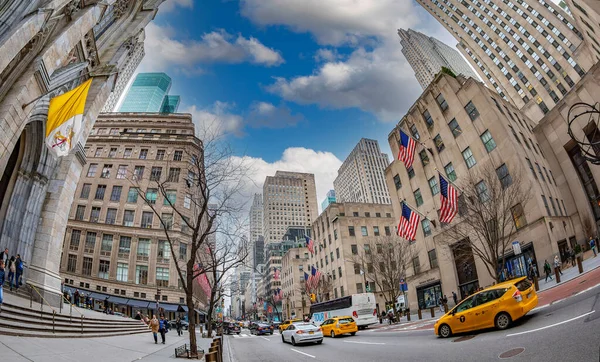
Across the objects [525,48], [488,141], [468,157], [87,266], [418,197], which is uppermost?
[525,48]

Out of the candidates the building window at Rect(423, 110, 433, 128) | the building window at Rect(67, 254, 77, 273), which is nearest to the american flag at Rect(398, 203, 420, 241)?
the building window at Rect(423, 110, 433, 128)

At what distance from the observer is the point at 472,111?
104 feet

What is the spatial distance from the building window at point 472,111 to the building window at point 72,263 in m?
56.1

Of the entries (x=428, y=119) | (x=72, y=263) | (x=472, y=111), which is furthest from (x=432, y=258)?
(x=72, y=263)

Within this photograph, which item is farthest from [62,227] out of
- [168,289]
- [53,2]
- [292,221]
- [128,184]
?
[292,221]

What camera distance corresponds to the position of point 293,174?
191250 mm

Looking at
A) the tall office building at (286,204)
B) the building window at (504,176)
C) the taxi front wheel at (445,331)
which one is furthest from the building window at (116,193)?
the tall office building at (286,204)

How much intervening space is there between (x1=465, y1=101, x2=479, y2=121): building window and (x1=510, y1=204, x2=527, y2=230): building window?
9895mm

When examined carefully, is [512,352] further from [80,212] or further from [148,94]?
[148,94]

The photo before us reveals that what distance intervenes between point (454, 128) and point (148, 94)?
170 m

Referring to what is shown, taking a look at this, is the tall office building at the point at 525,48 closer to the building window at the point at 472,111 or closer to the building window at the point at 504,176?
the building window at the point at 472,111

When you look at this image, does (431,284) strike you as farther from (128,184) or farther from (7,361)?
(128,184)

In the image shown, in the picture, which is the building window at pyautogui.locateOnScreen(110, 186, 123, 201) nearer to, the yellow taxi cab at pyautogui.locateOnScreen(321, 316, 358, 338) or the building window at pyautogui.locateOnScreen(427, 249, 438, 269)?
the yellow taxi cab at pyautogui.locateOnScreen(321, 316, 358, 338)

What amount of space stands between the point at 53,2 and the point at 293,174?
176m
